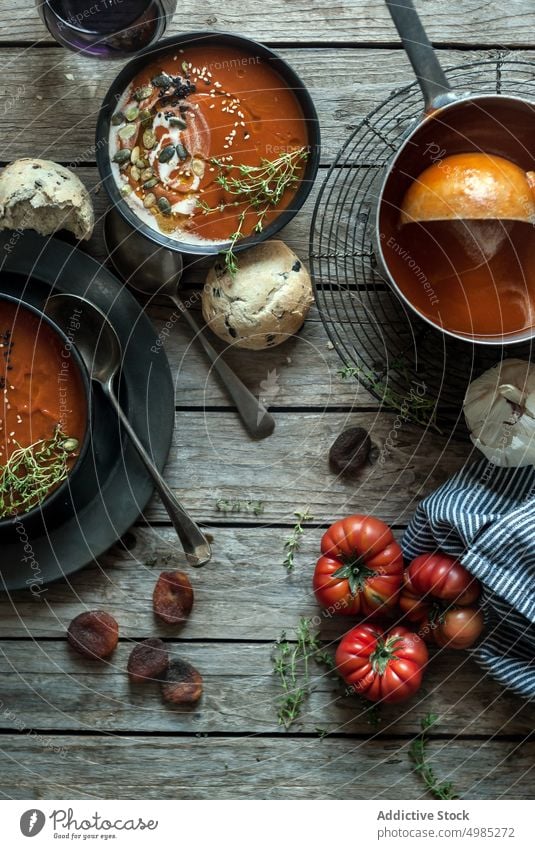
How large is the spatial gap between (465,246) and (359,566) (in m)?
0.49

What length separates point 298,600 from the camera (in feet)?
4.37

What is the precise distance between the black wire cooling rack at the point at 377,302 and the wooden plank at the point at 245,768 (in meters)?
→ 0.52

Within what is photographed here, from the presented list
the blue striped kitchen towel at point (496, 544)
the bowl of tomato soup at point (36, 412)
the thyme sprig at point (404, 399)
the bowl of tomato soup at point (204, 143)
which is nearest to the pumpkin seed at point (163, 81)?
the bowl of tomato soup at point (204, 143)

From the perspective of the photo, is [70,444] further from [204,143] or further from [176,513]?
[204,143]

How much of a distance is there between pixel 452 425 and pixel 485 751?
520 mm

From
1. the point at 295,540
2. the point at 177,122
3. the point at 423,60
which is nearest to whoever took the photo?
the point at 423,60

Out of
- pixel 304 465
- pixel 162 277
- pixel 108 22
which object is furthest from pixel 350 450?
pixel 108 22

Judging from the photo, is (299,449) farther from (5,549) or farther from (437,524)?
(5,549)

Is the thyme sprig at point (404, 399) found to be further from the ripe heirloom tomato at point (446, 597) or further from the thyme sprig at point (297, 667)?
the thyme sprig at point (297, 667)

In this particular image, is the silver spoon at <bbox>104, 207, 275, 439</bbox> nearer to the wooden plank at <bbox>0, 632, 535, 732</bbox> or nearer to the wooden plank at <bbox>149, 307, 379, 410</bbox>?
the wooden plank at <bbox>149, 307, 379, 410</bbox>

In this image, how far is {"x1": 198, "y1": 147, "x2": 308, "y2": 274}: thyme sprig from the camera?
121 cm

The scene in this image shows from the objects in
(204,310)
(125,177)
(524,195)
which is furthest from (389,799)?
(125,177)

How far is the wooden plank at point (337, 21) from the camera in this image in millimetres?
1316

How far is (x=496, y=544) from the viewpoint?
4.03 feet
